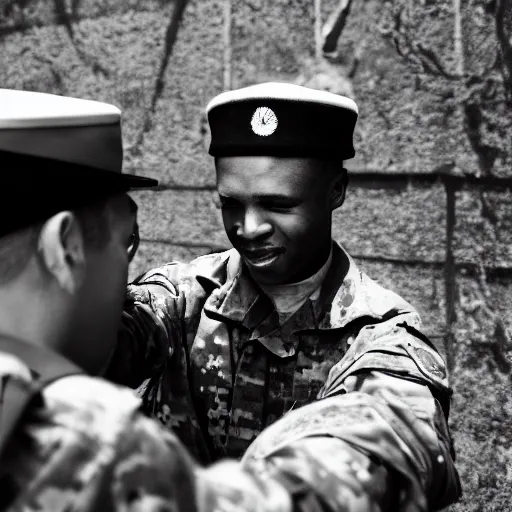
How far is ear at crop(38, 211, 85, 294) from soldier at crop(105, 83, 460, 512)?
483mm

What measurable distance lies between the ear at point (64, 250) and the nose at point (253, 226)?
2.02 ft

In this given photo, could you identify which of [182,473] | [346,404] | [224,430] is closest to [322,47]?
[224,430]

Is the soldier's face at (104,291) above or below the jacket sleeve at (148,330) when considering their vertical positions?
above

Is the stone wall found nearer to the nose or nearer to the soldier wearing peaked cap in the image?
the nose

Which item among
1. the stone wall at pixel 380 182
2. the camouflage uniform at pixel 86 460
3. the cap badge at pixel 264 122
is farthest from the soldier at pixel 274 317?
the stone wall at pixel 380 182

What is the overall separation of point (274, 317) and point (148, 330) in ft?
1.14

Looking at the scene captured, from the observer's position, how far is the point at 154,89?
11.3ft

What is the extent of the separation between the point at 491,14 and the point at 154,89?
1.59 meters

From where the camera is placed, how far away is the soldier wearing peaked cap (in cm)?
97

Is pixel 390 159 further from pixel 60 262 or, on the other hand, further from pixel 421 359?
pixel 60 262

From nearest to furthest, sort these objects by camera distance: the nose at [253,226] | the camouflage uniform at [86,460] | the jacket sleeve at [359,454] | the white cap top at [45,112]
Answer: the camouflage uniform at [86,460], the jacket sleeve at [359,454], the white cap top at [45,112], the nose at [253,226]

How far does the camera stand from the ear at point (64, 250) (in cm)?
116

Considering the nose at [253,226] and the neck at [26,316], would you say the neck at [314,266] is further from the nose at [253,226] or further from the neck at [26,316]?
the neck at [26,316]

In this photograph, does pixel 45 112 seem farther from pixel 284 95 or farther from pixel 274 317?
pixel 274 317
